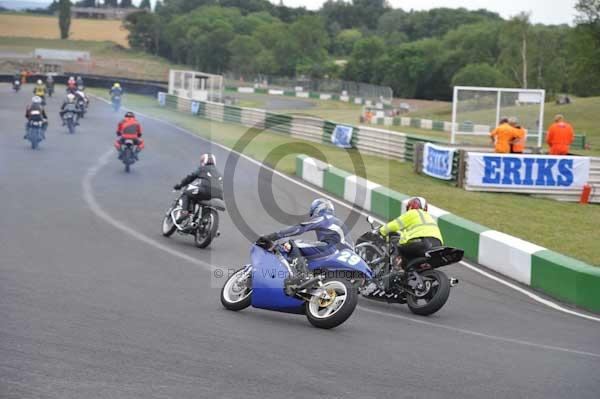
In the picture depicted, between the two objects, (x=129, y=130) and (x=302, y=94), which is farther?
(x=302, y=94)

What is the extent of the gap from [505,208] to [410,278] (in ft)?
33.7

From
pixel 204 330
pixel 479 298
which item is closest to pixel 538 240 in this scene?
pixel 479 298

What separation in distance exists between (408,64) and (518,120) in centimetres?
6793

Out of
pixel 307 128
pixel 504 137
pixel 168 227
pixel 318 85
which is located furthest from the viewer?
pixel 318 85

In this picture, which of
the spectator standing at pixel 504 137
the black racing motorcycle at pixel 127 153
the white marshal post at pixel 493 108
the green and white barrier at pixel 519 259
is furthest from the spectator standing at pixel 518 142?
the black racing motorcycle at pixel 127 153

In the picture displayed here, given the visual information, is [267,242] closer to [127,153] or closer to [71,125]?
[127,153]

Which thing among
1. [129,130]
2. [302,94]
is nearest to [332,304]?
[129,130]

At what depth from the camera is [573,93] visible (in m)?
86.8

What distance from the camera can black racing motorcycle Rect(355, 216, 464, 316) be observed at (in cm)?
1093

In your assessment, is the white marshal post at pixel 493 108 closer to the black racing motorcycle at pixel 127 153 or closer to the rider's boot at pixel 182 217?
the black racing motorcycle at pixel 127 153

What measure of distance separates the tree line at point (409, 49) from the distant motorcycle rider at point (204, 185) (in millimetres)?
51620

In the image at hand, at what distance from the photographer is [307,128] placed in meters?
37.8

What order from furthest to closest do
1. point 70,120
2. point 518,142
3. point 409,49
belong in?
point 409,49, point 70,120, point 518,142

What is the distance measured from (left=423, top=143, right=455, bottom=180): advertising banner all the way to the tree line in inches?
1537
